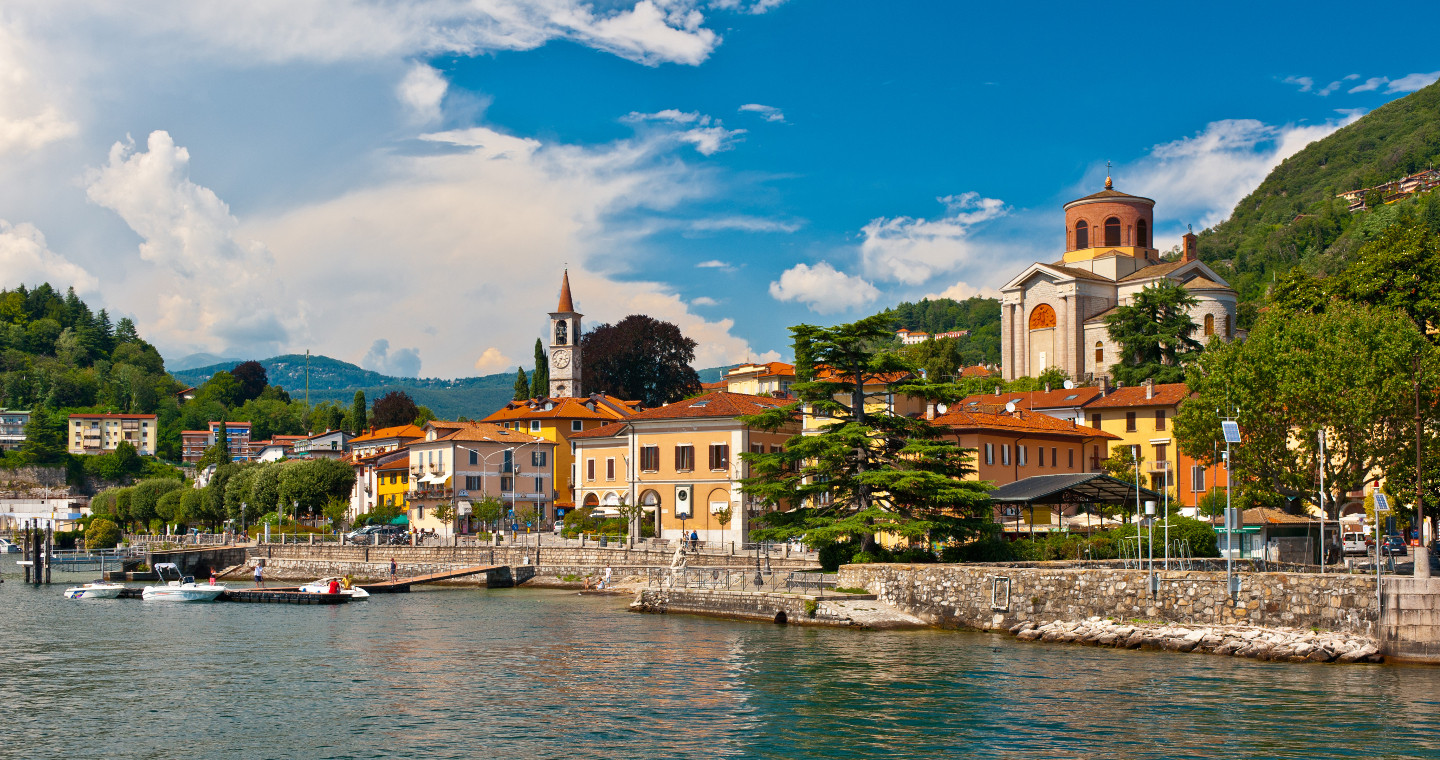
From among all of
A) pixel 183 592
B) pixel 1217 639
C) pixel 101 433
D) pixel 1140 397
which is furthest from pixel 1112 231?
pixel 101 433

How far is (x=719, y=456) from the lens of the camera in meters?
60.1

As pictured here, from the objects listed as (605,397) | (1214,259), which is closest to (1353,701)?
(605,397)

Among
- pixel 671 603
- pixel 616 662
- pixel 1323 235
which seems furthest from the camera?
pixel 1323 235

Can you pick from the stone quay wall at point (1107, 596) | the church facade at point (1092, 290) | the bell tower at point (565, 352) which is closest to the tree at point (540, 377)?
the bell tower at point (565, 352)

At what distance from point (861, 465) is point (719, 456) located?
21.4m

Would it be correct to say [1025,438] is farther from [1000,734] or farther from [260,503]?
[260,503]

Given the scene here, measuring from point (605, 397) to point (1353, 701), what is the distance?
234 ft

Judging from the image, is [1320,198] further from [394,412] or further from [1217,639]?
[1217,639]

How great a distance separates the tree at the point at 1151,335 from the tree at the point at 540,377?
163 ft

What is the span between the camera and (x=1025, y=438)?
53906 millimetres

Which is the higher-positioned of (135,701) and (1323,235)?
(1323,235)

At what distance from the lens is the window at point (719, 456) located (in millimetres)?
59781

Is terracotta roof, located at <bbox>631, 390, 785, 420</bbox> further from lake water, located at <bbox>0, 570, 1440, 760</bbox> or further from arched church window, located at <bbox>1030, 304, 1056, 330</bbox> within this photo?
arched church window, located at <bbox>1030, 304, 1056, 330</bbox>

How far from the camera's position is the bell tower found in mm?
100750
